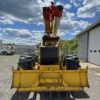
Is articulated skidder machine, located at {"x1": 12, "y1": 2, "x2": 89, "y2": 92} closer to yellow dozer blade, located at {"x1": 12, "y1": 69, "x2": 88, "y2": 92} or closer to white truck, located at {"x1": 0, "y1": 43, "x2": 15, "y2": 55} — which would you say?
yellow dozer blade, located at {"x1": 12, "y1": 69, "x2": 88, "y2": 92}

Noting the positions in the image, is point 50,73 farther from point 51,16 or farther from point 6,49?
point 6,49

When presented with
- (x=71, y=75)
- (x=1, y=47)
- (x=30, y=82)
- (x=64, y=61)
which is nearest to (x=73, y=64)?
(x=64, y=61)

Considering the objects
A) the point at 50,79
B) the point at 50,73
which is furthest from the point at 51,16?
the point at 50,79

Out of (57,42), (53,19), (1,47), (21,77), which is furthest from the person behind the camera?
(1,47)

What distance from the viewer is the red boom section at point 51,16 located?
10133 mm

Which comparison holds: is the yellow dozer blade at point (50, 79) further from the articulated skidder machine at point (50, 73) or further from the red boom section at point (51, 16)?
the red boom section at point (51, 16)

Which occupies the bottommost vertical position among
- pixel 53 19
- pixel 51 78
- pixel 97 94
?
pixel 97 94

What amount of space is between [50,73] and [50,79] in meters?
0.24

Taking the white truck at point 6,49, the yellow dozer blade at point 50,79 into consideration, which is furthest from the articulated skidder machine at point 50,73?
the white truck at point 6,49

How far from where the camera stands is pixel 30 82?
31.7 ft

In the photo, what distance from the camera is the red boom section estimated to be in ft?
33.2

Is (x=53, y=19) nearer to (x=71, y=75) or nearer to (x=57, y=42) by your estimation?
(x=57, y=42)

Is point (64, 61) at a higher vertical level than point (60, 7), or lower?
lower

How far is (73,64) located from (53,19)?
7.64 ft
